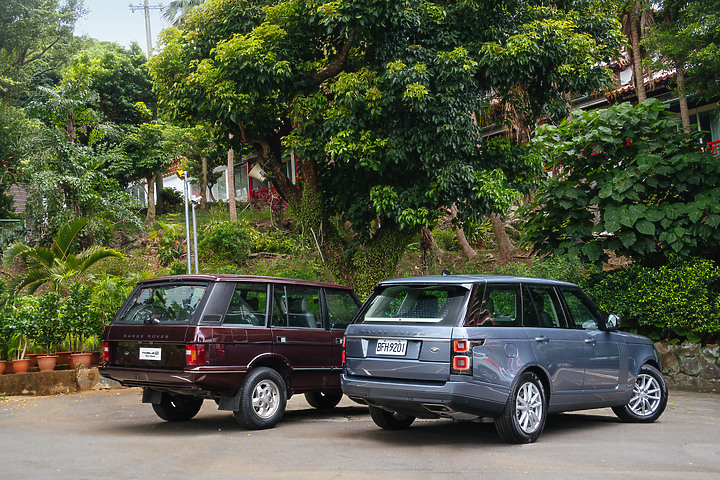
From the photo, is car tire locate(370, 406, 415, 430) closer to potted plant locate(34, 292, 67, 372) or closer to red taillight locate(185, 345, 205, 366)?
red taillight locate(185, 345, 205, 366)

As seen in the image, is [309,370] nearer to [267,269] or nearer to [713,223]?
[713,223]

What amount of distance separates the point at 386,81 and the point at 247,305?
20.9ft

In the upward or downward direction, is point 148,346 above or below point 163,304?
below

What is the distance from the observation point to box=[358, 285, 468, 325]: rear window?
6777mm

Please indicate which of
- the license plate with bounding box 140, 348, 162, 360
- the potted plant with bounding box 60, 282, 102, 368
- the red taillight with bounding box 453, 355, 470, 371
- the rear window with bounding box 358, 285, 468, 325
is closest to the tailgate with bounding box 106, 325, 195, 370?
the license plate with bounding box 140, 348, 162, 360

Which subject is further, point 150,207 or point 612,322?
point 150,207

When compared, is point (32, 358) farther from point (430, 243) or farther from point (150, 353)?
point (430, 243)

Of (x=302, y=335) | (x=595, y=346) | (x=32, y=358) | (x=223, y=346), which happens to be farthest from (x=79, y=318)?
(x=595, y=346)

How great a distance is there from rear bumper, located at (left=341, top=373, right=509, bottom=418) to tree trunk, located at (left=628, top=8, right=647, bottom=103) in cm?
1637

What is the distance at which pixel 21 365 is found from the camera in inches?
503

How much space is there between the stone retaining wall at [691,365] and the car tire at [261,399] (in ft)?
23.4

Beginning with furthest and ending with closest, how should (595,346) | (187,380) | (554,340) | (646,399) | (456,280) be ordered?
1. (646,399)
2. (595,346)
3. (187,380)
4. (554,340)
5. (456,280)

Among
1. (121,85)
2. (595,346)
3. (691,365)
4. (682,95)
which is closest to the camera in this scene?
(595,346)

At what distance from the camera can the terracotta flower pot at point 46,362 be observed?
1273 centimetres
